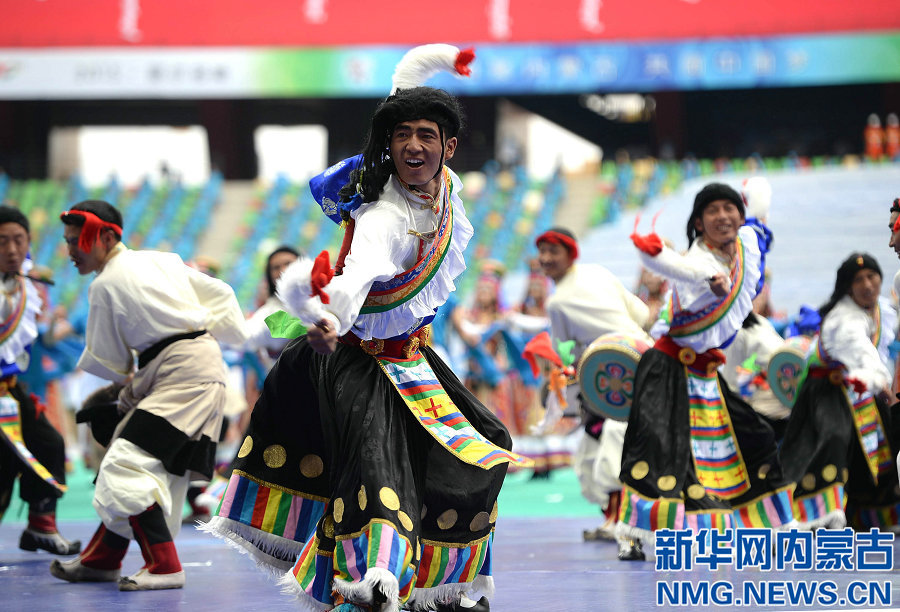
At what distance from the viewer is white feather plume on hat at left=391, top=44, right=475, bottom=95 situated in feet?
12.8

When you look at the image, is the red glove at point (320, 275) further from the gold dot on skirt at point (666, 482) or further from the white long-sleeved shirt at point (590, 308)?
the white long-sleeved shirt at point (590, 308)

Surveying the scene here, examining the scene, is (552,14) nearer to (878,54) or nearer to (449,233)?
(878,54)

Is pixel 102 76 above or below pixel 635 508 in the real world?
above

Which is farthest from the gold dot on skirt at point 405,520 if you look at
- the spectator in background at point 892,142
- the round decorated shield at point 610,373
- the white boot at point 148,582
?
the spectator in background at point 892,142

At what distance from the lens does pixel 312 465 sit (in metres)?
3.90

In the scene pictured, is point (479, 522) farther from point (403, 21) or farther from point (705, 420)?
point (403, 21)

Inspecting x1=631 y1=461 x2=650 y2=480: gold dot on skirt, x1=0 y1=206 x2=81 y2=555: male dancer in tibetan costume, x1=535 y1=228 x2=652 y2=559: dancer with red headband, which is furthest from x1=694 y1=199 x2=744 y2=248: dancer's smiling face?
x1=0 y1=206 x2=81 y2=555: male dancer in tibetan costume

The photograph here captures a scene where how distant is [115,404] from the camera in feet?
18.1

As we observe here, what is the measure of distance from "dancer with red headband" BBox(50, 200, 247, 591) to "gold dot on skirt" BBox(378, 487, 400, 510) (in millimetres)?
1797

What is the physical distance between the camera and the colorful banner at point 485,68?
74.5 ft

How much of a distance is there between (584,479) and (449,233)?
11.6 feet

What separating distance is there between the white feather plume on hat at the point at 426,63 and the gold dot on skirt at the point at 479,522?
1.35 m

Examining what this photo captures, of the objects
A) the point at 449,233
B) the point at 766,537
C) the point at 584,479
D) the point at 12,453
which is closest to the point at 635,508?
the point at 766,537

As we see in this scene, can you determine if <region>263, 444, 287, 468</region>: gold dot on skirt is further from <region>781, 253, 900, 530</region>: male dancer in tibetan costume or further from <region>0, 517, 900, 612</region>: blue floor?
<region>781, 253, 900, 530</region>: male dancer in tibetan costume
